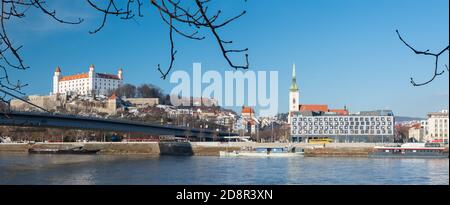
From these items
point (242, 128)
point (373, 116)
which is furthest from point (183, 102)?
point (373, 116)

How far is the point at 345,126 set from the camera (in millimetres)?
57094

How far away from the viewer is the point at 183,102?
3428 inches

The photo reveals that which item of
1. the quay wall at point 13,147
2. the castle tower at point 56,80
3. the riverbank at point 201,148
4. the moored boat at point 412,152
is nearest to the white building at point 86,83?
the castle tower at point 56,80

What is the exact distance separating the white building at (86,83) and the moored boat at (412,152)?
2223 inches

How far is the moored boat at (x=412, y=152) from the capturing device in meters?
36.0

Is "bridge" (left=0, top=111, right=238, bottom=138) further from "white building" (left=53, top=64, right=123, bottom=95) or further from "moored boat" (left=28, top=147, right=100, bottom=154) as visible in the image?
"white building" (left=53, top=64, right=123, bottom=95)

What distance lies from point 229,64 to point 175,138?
182 ft

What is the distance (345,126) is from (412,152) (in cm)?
2058

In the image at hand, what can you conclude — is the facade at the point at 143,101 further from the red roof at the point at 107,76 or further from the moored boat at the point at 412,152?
the moored boat at the point at 412,152

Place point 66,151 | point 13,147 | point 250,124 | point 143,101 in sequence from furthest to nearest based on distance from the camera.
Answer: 1. point 143,101
2. point 250,124
3. point 13,147
4. point 66,151

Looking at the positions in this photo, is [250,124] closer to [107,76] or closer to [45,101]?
[45,101]

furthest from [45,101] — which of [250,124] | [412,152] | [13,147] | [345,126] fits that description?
[412,152]

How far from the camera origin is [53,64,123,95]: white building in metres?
87.8

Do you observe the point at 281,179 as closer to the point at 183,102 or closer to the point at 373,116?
the point at 373,116
